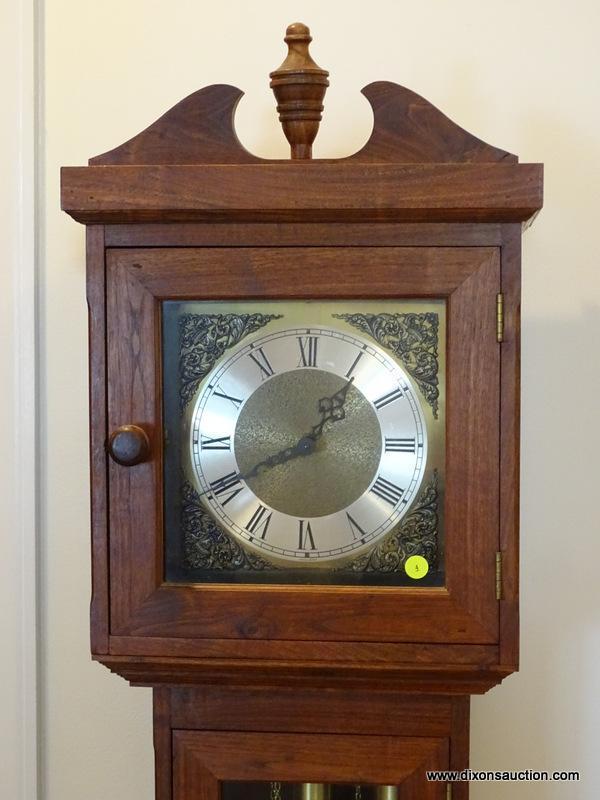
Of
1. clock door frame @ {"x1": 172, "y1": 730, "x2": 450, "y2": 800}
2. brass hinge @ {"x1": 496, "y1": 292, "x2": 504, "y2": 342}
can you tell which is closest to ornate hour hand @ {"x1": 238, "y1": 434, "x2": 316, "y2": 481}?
brass hinge @ {"x1": 496, "y1": 292, "x2": 504, "y2": 342}

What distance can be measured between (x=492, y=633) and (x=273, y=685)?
238 millimetres

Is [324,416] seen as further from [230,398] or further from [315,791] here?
[315,791]

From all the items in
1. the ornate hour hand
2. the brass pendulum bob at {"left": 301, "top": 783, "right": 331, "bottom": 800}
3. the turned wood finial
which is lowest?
the brass pendulum bob at {"left": 301, "top": 783, "right": 331, "bottom": 800}

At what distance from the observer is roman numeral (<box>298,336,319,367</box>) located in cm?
99

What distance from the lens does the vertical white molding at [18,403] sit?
133 centimetres

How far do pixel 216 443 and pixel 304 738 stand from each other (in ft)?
1.14

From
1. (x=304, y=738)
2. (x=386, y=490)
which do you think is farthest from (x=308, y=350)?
(x=304, y=738)

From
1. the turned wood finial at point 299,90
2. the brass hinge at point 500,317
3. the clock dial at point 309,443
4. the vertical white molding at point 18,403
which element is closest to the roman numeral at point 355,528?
the clock dial at point 309,443

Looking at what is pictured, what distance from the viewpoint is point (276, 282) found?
971 mm

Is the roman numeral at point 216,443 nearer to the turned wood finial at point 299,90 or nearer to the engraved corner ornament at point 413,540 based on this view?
the engraved corner ornament at point 413,540

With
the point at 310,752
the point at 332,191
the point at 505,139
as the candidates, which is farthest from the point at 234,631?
the point at 505,139

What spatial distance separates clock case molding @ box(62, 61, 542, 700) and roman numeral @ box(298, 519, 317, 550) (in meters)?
0.04

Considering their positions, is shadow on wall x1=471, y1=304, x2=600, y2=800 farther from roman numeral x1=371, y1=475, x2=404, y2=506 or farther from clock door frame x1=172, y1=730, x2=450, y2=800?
roman numeral x1=371, y1=475, x2=404, y2=506

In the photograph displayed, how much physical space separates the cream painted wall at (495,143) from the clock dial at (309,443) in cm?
39
